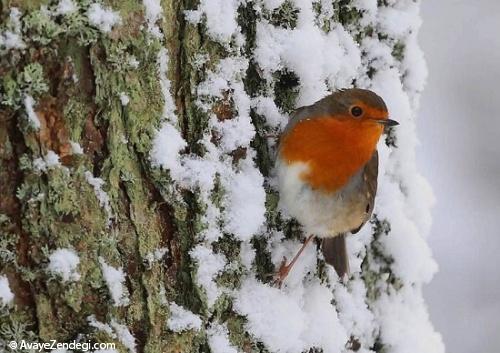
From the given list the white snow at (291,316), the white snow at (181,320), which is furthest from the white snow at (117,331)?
the white snow at (291,316)

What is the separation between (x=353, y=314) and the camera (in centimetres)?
252

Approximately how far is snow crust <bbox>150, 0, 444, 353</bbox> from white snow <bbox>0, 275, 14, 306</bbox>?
47 centimetres

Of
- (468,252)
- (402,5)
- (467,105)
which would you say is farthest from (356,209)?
(467,105)

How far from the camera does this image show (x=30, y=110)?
1.66m

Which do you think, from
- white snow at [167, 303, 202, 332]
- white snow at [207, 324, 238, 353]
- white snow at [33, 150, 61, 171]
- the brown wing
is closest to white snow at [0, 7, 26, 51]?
white snow at [33, 150, 61, 171]

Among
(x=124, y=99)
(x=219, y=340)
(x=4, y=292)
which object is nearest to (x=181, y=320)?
(x=219, y=340)

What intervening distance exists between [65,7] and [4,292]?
68cm

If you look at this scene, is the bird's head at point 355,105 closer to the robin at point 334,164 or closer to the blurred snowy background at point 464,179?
the robin at point 334,164

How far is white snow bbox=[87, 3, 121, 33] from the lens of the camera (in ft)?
5.62

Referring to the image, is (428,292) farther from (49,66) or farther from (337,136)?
(49,66)

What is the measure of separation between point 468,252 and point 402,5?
5.67 m

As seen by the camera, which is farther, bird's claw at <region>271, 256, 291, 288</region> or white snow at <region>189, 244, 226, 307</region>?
bird's claw at <region>271, 256, 291, 288</region>

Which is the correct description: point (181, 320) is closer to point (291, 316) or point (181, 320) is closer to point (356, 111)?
point (291, 316)

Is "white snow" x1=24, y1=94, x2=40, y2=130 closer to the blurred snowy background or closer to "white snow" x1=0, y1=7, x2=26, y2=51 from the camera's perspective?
"white snow" x1=0, y1=7, x2=26, y2=51
